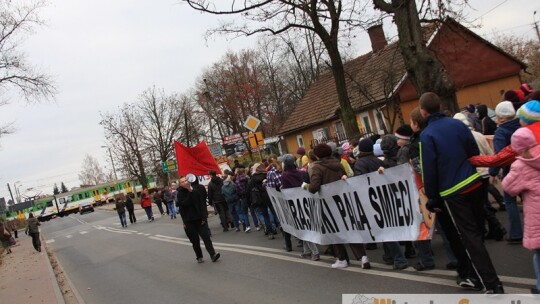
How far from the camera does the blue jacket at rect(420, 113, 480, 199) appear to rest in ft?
16.3

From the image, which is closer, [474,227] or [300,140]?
[474,227]

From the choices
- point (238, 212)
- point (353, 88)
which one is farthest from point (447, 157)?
point (353, 88)

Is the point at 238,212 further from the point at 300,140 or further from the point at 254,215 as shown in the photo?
the point at 300,140

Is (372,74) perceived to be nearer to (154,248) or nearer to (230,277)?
(154,248)

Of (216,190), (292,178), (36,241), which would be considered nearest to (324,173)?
(292,178)

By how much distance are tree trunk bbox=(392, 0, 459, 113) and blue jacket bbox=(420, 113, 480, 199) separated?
7.06m

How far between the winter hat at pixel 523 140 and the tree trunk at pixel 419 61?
766cm

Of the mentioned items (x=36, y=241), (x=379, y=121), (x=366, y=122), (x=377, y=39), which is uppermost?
(x=377, y=39)

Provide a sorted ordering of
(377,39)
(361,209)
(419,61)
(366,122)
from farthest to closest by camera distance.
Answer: (377,39), (366,122), (419,61), (361,209)

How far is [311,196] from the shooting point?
8641mm

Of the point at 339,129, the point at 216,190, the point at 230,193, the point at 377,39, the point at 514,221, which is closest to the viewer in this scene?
the point at 514,221

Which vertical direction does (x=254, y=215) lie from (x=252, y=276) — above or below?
above

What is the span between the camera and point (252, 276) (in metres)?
8.82

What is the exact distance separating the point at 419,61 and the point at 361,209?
566 centimetres
